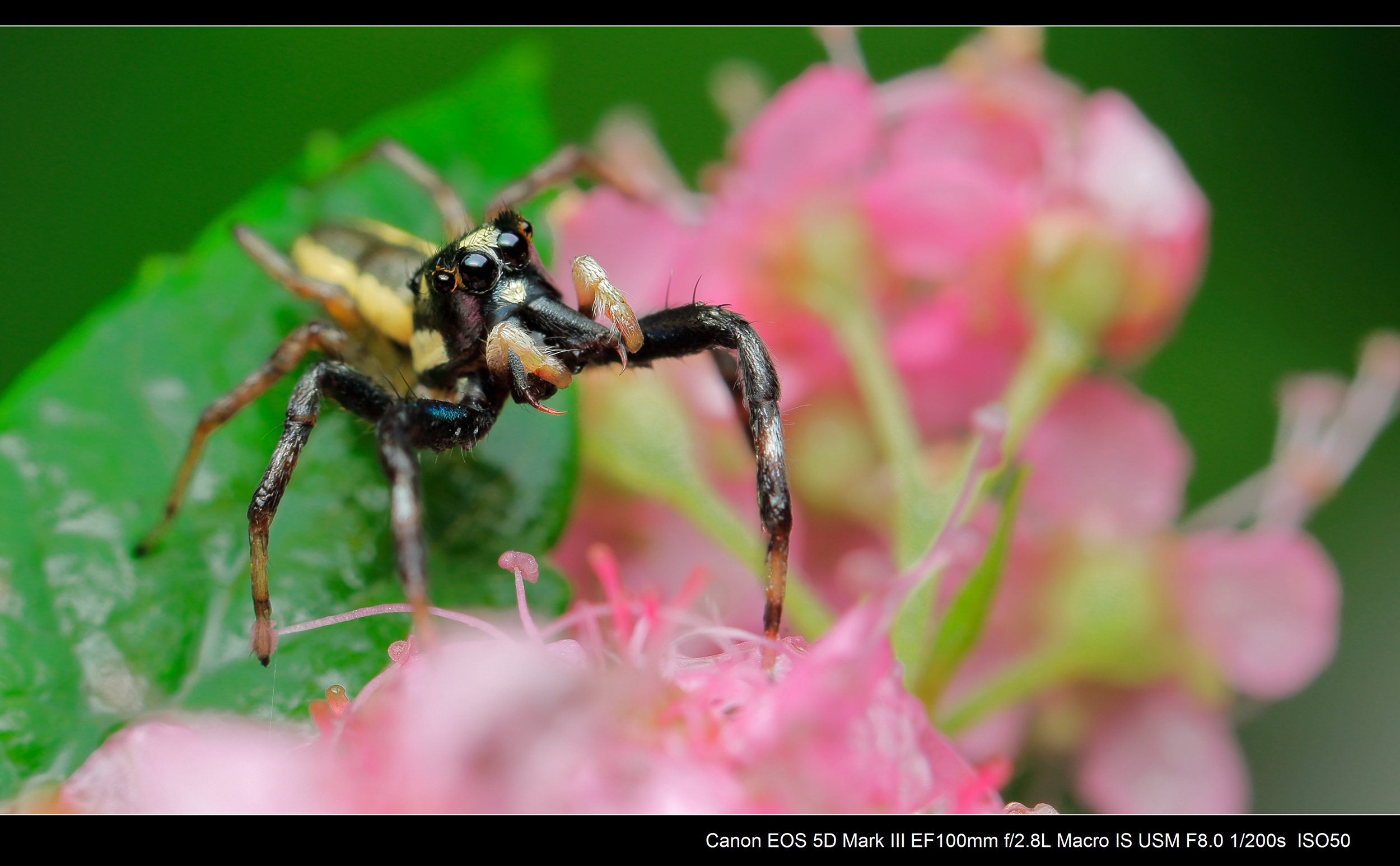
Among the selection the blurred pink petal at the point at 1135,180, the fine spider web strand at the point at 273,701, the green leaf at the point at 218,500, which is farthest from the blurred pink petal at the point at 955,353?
the fine spider web strand at the point at 273,701

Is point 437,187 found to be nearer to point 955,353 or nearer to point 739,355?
point 739,355

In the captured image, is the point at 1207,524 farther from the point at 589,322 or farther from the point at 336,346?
the point at 336,346

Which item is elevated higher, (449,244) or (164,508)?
(449,244)

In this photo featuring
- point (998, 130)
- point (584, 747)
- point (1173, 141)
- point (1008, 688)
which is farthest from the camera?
point (1173, 141)

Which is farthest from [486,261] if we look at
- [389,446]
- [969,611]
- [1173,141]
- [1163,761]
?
[1173,141]

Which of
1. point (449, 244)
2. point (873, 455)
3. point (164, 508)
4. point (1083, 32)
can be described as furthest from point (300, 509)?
point (1083, 32)

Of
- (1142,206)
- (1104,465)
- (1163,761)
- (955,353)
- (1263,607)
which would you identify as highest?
(1142,206)
